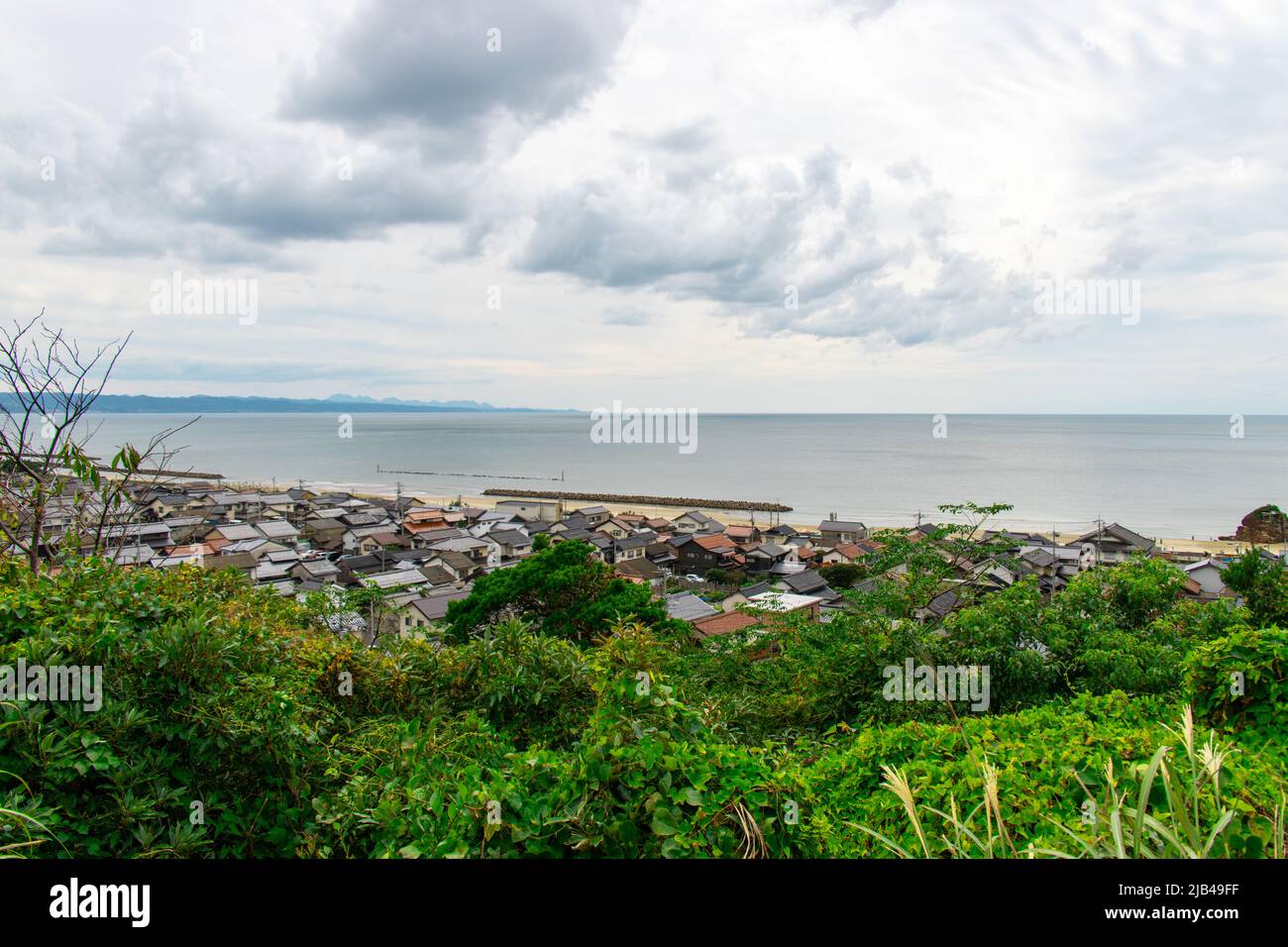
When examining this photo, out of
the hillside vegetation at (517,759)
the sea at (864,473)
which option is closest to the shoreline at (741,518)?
the sea at (864,473)

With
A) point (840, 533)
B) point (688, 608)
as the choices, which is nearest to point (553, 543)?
point (688, 608)

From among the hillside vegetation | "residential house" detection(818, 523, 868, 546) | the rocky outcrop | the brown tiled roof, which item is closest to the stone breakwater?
"residential house" detection(818, 523, 868, 546)

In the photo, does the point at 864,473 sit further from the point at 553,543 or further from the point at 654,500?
the point at 553,543

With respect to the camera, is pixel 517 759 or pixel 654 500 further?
pixel 654 500

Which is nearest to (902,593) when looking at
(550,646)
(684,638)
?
(684,638)

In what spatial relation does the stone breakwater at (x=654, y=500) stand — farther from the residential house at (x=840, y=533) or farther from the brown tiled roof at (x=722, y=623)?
the brown tiled roof at (x=722, y=623)

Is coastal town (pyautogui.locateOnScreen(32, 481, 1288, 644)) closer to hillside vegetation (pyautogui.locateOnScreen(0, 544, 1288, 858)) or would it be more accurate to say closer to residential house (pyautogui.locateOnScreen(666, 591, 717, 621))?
residential house (pyautogui.locateOnScreen(666, 591, 717, 621))
